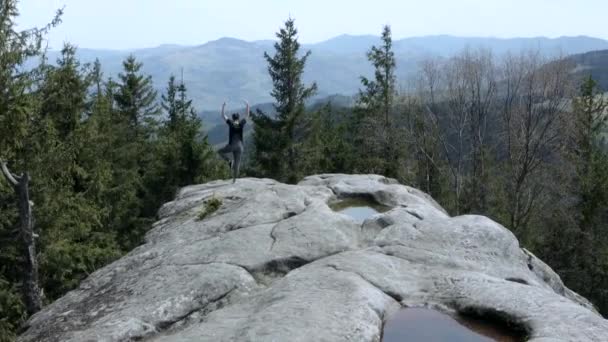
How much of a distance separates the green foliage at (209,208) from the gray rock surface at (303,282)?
33 centimetres

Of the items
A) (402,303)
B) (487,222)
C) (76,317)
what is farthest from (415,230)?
(76,317)

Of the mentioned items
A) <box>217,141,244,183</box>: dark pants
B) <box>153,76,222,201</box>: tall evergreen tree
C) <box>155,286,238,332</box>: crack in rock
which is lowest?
<box>153,76,222,201</box>: tall evergreen tree

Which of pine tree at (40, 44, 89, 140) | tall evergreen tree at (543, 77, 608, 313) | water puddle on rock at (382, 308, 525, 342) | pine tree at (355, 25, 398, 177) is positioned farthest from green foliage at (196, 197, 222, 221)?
tall evergreen tree at (543, 77, 608, 313)

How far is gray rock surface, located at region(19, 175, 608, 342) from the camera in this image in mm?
8797

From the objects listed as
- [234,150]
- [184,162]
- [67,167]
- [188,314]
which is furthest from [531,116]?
[188,314]

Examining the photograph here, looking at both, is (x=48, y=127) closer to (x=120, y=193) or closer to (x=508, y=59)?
(x=120, y=193)

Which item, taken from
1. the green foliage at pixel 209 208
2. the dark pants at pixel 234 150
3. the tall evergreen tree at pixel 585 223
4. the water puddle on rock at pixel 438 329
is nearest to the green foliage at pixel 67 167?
the dark pants at pixel 234 150

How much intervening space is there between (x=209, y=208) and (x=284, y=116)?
32.7m

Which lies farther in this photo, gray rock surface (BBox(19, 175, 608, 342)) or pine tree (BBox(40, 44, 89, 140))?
pine tree (BBox(40, 44, 89, 140))

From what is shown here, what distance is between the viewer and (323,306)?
9.05 metres

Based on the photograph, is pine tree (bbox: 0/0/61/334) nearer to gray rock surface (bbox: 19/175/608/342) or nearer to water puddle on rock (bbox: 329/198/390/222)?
gray rock surface (bbox: 19/175/608/342)

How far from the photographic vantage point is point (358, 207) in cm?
1903

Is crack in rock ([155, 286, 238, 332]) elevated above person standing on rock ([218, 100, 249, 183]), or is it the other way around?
person standing on rock ([218, 100, 249, 183])

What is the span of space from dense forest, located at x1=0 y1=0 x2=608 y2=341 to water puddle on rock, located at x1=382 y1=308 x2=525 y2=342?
14.1m
